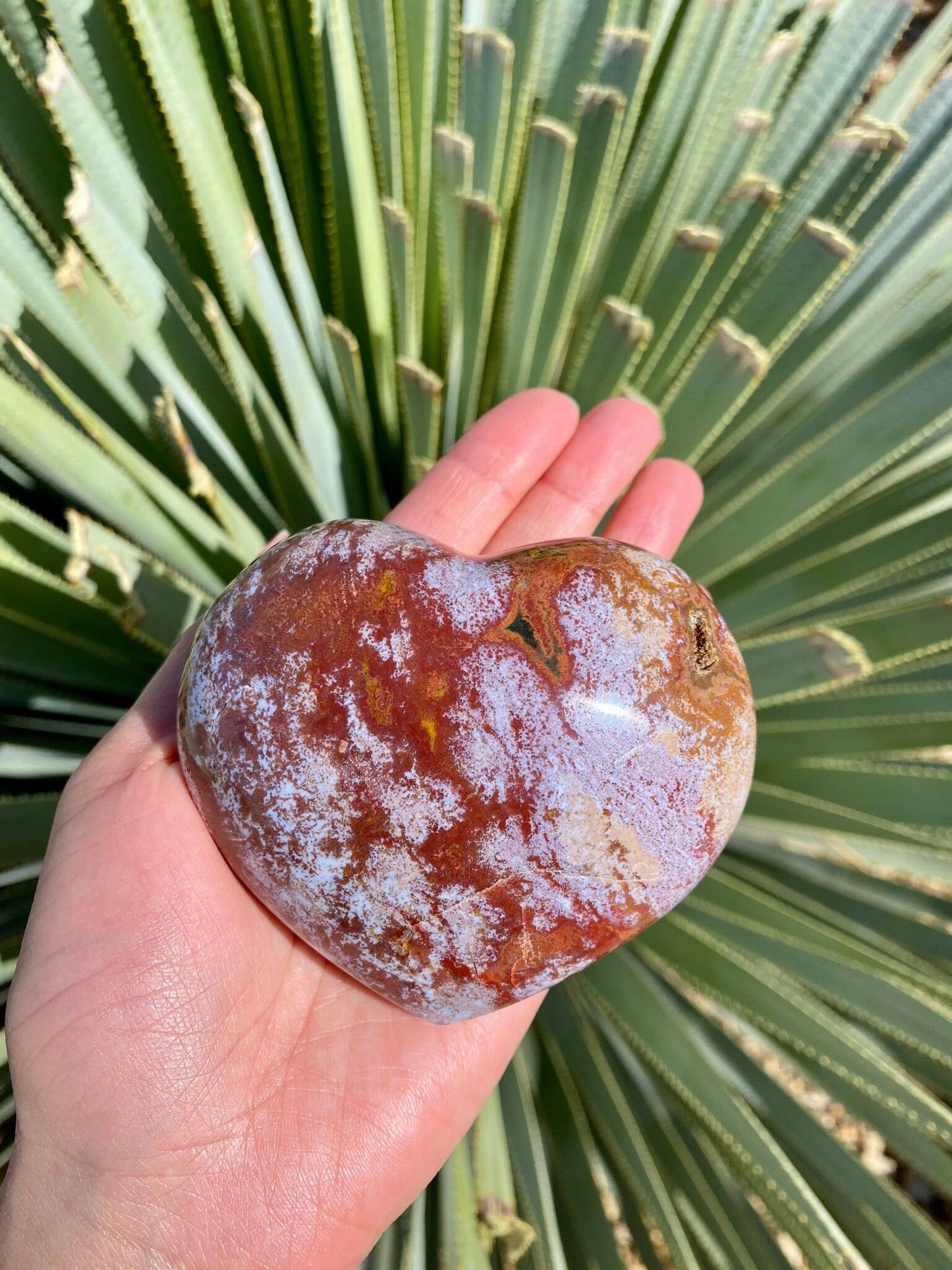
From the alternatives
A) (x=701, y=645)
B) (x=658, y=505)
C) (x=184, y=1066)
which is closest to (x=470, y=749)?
(x=701, y=645)

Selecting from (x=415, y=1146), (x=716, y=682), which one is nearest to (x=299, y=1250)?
(x=415, y=1146)

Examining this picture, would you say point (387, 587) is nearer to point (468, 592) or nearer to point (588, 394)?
point (468, 592)

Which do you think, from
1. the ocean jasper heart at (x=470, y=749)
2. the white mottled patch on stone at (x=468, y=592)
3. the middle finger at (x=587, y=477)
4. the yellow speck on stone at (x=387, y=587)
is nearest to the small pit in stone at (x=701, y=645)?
the ocean jasper heart at (x=470, y=749)

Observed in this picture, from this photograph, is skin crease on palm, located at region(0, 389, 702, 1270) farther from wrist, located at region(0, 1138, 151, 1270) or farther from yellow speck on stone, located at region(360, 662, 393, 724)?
yellow speck on stone, located at region(360, 662, 393, 724)

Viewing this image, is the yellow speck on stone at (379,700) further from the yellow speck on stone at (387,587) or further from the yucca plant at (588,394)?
the yucca plant at (588,394)

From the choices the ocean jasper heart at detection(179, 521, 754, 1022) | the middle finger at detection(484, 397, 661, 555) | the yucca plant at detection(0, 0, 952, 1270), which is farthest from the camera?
the middle finger at detection(484, 397, 661, 555)

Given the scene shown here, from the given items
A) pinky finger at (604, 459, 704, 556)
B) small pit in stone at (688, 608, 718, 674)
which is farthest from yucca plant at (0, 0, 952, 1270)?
small pit in stone at (688, 608, 718, 674)
